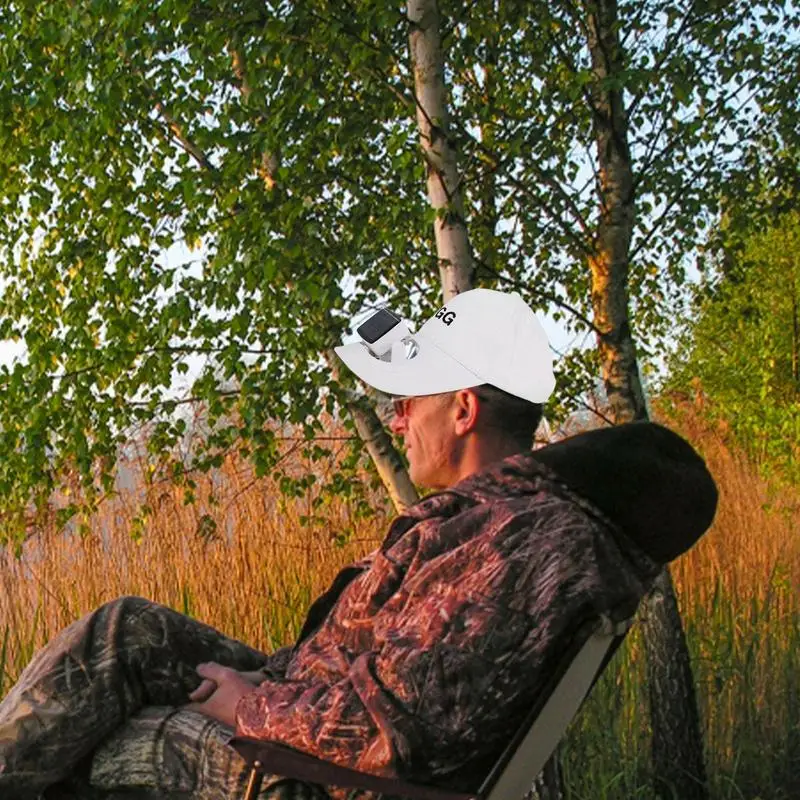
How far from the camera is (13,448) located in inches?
185

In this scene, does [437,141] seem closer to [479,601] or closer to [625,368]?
[625,368]

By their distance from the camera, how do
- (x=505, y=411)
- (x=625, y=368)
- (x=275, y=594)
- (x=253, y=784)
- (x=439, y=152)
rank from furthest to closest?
(x=275, y=594), (x=625, y=368), (x=439, y=152), (x=505, y=411), (x=253, y=784)

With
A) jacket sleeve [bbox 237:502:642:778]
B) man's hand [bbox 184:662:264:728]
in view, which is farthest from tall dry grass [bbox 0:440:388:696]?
jacket sleeve [bbox 237:502:642:778]

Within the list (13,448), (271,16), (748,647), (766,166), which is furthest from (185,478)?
(766,166)

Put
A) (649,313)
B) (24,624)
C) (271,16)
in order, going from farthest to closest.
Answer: (649,313), (24,624), (271,16)

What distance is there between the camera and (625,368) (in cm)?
455

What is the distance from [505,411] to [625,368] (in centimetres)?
233

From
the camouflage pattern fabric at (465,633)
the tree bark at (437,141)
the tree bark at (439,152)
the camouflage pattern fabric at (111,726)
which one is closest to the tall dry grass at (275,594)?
the tree bark at (439,152)

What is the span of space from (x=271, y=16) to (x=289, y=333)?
3.43 ft

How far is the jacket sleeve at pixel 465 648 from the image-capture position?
1.99 m

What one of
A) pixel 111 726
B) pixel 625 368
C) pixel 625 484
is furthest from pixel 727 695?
pixel 111 726

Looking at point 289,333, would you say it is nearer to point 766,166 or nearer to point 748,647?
point 748,647

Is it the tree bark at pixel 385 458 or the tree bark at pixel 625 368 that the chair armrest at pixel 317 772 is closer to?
the tree bark at pixel 625 368

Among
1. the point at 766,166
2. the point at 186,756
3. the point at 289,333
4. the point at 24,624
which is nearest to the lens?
the point at 186,756
